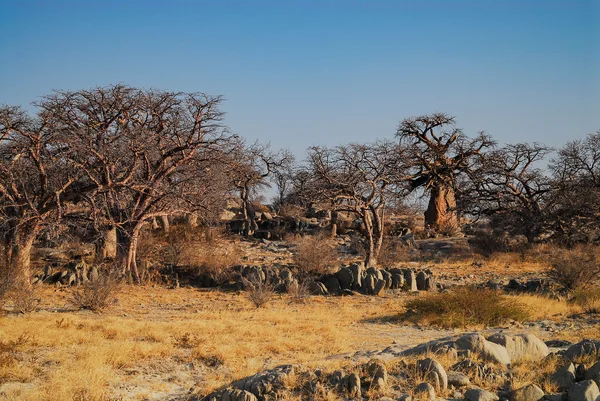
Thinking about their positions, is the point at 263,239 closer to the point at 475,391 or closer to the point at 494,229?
the point at 494,229

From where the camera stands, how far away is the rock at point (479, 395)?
22.5 feet

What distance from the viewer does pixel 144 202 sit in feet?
63.5

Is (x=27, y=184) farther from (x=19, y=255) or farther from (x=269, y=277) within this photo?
(x=269, y=277)

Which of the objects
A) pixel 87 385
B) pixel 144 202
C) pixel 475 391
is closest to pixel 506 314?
pixel 475 391

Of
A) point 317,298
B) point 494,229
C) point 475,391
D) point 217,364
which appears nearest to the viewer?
point 475,391

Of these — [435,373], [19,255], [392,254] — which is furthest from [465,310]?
[19,255]

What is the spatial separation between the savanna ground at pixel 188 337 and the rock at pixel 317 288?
92 centimetres

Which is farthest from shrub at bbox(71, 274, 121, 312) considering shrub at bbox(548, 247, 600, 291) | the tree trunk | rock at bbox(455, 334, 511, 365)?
shrub at bbox(548, 247, 600, 291)

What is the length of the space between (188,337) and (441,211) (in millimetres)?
25661

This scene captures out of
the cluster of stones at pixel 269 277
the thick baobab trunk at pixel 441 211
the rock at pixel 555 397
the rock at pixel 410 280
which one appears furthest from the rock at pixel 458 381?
the thick baobab trunk at pixel 441 211

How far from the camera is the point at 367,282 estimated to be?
18328mm

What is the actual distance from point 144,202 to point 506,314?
11.6 m

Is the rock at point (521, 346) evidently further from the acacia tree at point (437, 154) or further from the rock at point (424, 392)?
the acacia tree at point (437, 154)

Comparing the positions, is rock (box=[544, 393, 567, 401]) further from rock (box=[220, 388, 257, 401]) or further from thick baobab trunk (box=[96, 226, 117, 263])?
thick baobab trunk (box=[96, 226, 117, 263])
